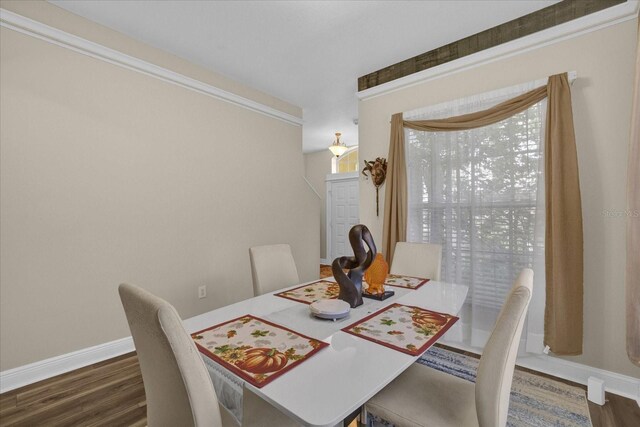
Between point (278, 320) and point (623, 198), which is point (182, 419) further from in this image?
point (623, 198)

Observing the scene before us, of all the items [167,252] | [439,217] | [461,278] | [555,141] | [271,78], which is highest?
[271,78]

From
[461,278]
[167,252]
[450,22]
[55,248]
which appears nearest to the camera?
[55,248]

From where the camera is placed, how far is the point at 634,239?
160 cm

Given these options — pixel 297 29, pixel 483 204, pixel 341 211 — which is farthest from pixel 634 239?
pixel 341 211

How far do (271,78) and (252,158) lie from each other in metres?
0.90

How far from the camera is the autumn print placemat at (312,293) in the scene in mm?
1590

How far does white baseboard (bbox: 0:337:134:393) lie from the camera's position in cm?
191

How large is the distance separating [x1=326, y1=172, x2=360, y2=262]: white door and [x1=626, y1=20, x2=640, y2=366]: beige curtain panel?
4359mm

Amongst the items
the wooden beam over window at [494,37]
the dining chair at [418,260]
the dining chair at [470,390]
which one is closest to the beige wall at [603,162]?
the wooden beam over window at [494,37]

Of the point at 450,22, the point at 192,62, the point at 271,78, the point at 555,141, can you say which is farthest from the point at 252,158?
the point at 555,141

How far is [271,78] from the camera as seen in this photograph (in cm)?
321

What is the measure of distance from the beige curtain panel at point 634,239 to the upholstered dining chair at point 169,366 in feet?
7.03

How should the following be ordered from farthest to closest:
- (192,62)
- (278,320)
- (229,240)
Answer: (229,240) → (192,62) → (278,320)

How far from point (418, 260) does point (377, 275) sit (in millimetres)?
749
